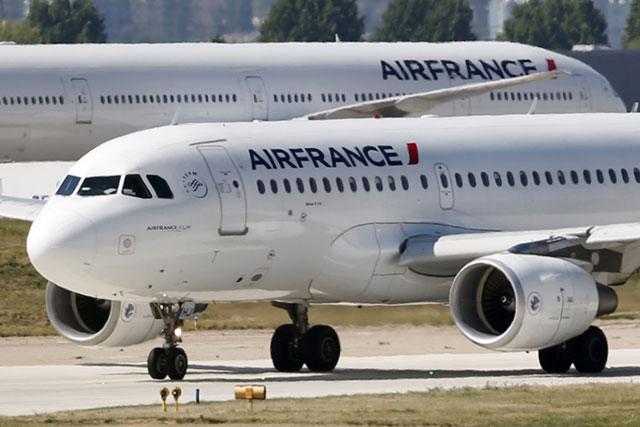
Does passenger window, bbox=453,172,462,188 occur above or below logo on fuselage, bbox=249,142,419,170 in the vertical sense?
below

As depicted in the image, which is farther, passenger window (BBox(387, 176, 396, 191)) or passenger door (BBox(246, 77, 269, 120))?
passenger door (BBox(246, 77, 269, 120))

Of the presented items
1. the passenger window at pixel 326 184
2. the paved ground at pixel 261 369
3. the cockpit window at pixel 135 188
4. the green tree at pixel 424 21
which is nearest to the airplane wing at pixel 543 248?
the passenger window at pixel 326 184

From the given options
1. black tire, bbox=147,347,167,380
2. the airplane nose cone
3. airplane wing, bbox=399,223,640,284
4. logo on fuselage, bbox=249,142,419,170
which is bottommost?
black tire, bbox=147,347,167,380

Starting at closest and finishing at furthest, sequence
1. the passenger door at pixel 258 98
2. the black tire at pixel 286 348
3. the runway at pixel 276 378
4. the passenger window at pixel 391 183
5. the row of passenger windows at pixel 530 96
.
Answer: the runway at pixel 276 378 < the passenger window at pixel 391 183 < the black tire at pixel 286 348 < the passenger door at pixel 258 98 < the row of passenger windows at pixel 530 96

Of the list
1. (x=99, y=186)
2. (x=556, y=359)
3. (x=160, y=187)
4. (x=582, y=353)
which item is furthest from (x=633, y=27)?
(x=99, y=186)

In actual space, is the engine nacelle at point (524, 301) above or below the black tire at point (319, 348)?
above

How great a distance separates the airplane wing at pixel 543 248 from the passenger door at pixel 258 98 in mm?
23463

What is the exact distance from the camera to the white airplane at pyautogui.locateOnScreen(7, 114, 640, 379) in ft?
102

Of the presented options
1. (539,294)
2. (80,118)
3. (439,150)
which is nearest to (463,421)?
(539,294)

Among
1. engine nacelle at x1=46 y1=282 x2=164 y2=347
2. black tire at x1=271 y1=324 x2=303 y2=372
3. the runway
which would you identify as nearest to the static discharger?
the runway

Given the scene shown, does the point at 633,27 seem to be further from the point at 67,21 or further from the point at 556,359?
the point at 556,359

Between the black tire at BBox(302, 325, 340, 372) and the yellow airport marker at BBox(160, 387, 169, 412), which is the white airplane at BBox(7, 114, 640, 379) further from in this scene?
the yellow airport marker at BBox(160, 387, 169, 412)

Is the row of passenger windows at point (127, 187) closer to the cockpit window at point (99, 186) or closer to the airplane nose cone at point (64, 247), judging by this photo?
the cockpit window at point (99, 186)

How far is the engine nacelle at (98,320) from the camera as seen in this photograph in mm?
34656
